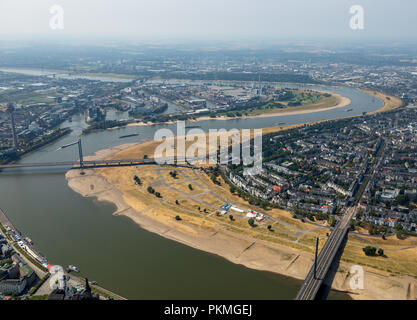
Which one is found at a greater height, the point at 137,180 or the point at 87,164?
the point at 87,164

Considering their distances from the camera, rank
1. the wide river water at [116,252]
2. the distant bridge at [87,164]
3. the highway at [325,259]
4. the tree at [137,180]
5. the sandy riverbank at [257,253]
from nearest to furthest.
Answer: the highway at [325,259]
the sandy riverbank at [257,253]
the wide river water at [116,252]
the tree at [137,180]
the distant bridge at [87,164]

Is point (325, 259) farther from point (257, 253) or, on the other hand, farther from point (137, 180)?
point (137, 180)

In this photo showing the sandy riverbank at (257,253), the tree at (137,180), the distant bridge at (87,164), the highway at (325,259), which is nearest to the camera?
the highway at (325,259)

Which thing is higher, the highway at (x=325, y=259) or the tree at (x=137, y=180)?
the tree at (x=137, y=180)

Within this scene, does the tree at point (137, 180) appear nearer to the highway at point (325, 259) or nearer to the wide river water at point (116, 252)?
the wide river water at point (116, 252)

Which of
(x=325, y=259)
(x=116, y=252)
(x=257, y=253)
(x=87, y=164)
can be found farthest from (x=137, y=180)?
(x=325, y=259)


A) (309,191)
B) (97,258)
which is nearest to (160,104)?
A: (309,191)

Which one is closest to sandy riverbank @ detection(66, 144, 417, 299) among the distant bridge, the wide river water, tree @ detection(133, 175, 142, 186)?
the wide river water

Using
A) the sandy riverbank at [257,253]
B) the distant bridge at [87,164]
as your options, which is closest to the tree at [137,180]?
the sandy riverbank at [257,253]
